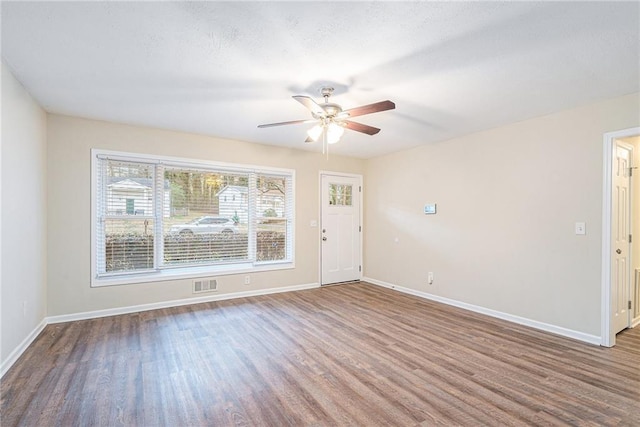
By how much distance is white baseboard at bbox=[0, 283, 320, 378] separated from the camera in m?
2.70

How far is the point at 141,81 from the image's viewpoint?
2.74 meters

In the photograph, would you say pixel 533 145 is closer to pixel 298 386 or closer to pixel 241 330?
pixel 298 386

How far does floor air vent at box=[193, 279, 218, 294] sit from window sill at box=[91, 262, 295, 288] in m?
0.08

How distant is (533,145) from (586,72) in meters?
1.23

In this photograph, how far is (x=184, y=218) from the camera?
4.51m

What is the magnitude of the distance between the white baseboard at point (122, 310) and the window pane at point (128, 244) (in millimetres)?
532

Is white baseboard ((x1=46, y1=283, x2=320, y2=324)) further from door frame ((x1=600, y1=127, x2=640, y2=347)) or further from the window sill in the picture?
door frame ((x1=600, y1=127, x2=640, y2=347))

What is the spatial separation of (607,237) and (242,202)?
4.67 metres

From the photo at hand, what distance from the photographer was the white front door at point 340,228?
573 cm

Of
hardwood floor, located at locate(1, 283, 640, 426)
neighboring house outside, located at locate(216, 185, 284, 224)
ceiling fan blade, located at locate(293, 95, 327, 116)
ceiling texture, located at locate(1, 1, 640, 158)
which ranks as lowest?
hardwood floor, located at locate(1, 283, 640, 426)

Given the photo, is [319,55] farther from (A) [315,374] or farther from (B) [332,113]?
(A) [315,374]

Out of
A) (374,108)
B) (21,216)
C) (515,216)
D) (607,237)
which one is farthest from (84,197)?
(607,237)

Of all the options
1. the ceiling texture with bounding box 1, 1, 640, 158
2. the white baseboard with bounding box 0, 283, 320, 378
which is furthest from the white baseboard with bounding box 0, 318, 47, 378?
the ceiling texture with bounding box 1, 1, 640, 158

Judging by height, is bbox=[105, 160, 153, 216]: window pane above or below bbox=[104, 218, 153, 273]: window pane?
above
